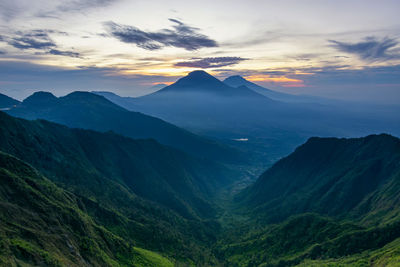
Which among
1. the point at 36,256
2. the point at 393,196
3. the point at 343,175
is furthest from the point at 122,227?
the point at 343,175

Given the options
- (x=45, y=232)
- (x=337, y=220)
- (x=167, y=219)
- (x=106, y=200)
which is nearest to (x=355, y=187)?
(x=337, y=220)

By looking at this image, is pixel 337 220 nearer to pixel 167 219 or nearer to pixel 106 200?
pixel 167 219

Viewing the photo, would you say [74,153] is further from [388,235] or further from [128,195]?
[388,235]

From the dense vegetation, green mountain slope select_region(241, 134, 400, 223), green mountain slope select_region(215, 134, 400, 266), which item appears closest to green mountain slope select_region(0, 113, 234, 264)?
the dense vegetation

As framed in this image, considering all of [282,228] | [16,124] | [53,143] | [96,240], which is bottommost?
[282,228]

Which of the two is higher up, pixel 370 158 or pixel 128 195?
pixel 370 158

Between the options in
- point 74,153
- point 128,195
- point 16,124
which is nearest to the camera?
point 16,124

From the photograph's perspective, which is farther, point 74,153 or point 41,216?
point 74,153

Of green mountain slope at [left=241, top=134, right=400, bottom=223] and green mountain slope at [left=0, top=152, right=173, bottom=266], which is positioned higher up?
green mountain slope at [left=0, top=152, right=173, bottom=266]

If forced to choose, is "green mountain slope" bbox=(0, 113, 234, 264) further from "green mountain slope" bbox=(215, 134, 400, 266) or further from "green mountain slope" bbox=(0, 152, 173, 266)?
"green mountain slope" bbox=(215, 134, 400, 266)
